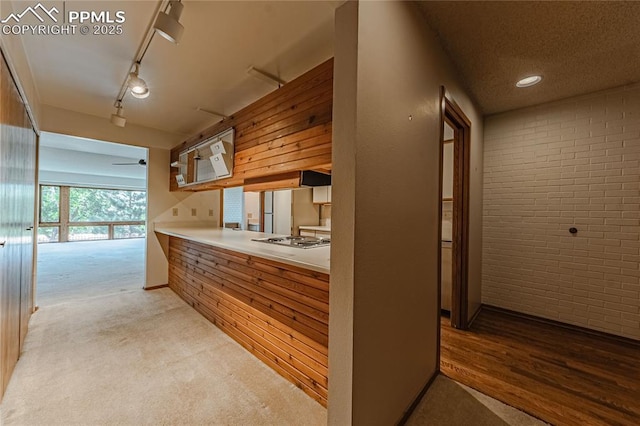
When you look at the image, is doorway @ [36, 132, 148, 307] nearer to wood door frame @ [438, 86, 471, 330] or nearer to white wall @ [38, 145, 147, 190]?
white wall @ [38, 145, 147, 190]

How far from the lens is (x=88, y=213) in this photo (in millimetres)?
9195

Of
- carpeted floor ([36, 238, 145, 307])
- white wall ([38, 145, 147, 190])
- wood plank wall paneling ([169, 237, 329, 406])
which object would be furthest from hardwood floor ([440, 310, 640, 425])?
white wall ([38, 145, 147, 190])

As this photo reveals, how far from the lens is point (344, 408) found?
1123 millimetres

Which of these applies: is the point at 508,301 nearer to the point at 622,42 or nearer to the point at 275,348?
the point at 622,42

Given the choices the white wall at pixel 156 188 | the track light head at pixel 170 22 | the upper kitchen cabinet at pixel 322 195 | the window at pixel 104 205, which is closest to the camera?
the track light head at pixel 170 22

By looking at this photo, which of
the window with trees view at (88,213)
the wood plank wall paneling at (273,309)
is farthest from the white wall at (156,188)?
the window with trees view at (88,213)

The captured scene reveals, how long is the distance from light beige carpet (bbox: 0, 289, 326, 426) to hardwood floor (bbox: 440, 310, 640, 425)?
1.25m

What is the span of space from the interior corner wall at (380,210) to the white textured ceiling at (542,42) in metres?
0.23

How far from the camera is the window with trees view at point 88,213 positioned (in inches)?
333

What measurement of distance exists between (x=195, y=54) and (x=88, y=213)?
10.4 m

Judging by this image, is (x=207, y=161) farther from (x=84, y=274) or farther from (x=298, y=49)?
(x=84, y=274)

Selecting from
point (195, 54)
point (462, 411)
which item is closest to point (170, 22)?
point (195, 54)

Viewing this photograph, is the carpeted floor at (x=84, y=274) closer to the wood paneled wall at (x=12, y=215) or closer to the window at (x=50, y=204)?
the wood paneled wall at (x=12, y=215)

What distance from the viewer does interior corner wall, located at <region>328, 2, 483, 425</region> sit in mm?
1099
